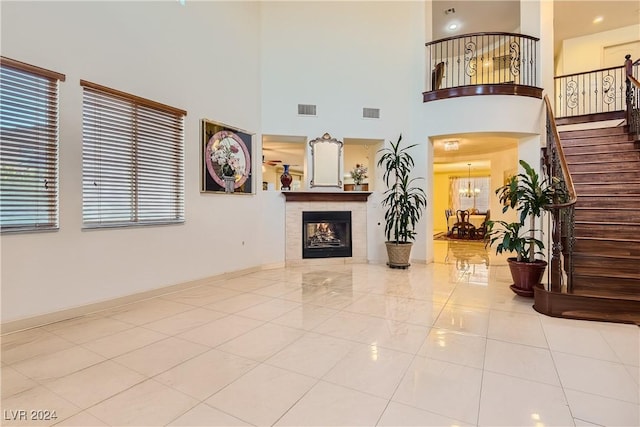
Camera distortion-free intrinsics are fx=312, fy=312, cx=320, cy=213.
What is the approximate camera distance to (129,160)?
3586 millimetres

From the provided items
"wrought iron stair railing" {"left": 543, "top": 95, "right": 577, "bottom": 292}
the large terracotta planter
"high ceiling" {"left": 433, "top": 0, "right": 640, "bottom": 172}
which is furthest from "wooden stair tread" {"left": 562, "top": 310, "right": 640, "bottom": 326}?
"high ceiling" {"left": 433, "top": 0, "right": 640, "bottom": 172}

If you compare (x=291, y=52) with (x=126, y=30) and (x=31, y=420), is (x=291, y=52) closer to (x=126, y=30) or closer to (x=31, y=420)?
(x=126, y=30)

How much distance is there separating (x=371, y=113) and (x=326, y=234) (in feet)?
8.23

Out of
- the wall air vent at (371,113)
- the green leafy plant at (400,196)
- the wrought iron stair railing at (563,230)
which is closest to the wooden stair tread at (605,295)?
the wrought iron stair railing at (563,230)

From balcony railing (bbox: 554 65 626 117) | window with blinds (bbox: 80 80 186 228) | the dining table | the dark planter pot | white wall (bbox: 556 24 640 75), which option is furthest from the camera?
the dining table

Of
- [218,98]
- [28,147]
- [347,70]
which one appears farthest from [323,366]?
[347,70]

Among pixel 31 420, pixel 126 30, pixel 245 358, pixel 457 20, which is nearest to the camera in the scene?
pixel 31 420

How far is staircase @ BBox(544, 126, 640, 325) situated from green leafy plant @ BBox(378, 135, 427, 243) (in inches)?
91.0

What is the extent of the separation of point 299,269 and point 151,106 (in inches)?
132

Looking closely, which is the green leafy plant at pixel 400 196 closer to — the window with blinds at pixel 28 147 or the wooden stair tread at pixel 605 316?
the wooden stair tread at pixel 605 316

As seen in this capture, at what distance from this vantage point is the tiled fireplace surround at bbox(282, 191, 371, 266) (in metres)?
5.80

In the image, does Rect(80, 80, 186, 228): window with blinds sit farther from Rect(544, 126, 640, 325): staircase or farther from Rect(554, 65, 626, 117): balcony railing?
Rect(554, 65, 626, 117): balcony railing

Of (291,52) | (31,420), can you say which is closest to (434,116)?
(291,52)

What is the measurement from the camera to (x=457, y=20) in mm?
7730
